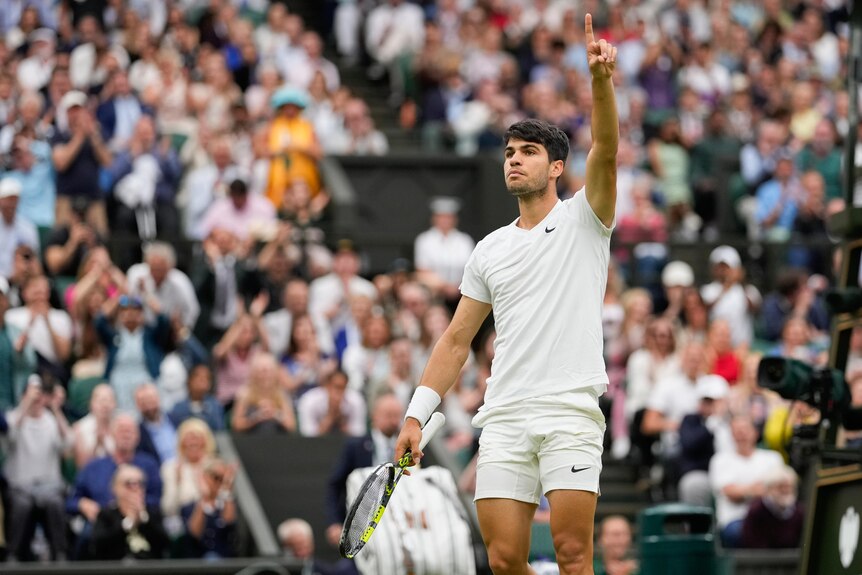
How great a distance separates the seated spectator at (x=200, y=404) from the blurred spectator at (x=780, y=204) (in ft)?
24.7

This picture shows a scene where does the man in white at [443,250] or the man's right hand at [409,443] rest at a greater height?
the man in white at [443,250]

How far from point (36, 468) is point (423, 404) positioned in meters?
6.63

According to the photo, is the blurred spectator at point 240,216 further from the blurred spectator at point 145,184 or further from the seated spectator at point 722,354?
the seated spectator at point 722,354

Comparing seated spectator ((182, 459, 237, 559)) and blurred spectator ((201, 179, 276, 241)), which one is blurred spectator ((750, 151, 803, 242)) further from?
seated spectator ((182, 459, 237, 559))

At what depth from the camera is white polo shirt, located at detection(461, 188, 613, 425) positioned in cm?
732

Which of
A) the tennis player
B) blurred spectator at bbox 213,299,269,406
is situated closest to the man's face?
the tennis player

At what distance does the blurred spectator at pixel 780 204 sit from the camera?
65.9 feet

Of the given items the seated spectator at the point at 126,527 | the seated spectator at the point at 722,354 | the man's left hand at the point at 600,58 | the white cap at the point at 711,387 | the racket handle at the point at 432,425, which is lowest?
the seated spectator at the point at 126,527

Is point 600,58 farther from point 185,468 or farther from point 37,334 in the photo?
point 37,334

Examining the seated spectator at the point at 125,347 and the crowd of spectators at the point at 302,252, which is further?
the seated spectator at the point at 125,347

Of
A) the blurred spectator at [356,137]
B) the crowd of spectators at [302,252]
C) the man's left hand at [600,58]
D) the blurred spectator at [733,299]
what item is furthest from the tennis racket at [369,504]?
the blurred spectator at [356,137]

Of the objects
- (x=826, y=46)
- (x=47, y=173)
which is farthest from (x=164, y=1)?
(x=826, y=46)

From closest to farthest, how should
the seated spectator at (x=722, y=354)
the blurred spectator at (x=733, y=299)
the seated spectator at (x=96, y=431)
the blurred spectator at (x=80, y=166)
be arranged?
1. the seated spectator at (x=96, y=431)
2. the seated spectator at (x=722, y=354)
3. the blurred spectator at (x=80, y=166)
4. the blurred spectator at (x=733, y=299)

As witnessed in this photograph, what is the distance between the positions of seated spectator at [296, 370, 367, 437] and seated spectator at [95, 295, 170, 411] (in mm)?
1266
